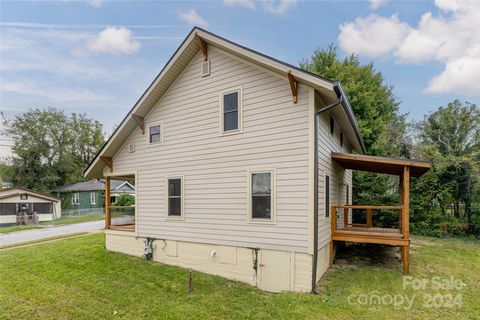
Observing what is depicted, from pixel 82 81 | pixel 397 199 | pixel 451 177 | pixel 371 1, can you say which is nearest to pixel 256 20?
pixel 371 1

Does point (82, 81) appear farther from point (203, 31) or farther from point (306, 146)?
point (306, 146)

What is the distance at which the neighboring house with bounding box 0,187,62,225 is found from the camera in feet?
76.7

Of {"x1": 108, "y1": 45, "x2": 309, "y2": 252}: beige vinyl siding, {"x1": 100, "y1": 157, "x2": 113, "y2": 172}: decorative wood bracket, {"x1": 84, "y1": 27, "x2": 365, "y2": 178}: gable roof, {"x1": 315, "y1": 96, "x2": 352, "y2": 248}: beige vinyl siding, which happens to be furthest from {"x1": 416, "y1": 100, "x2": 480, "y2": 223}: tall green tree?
{"x1": 100, "y1": 157, "x2": 113, "y2": 172}: decorative wood bracket

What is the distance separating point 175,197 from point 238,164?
263cm

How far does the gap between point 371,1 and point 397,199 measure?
9.60 meters

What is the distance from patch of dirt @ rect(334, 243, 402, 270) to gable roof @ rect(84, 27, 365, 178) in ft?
14.0

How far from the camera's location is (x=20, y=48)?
11172 millimetres

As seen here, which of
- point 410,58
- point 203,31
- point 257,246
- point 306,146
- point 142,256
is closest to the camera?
point 306,146

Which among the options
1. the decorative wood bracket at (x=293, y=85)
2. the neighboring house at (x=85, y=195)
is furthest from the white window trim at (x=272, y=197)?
the neighboring house at (x=85, y=195)

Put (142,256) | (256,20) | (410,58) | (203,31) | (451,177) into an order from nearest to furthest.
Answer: (203,31), (142,256), (256,20), (451,177), (410,58)

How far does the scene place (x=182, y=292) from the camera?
6500mm

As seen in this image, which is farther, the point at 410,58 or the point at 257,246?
the point at 410,58

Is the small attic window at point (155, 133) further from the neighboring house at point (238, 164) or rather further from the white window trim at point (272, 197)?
the white window trim at point (272, 197)

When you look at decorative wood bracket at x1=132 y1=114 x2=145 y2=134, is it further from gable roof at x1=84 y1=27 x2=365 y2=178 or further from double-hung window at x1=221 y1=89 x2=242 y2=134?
double-hung window at x1=221 y1=89 x2=242 y2=134
